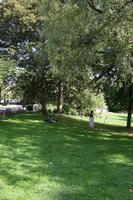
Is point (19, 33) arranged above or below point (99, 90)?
above

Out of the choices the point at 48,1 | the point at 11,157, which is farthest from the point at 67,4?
the point at 11,157

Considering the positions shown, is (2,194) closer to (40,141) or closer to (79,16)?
(40,141)

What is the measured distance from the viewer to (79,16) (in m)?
10.2

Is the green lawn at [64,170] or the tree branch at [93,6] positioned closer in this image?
the green lawn at [64,170]

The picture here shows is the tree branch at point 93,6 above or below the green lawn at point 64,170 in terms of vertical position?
above

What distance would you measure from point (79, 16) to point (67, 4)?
796 mm

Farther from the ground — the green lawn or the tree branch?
the tree branch

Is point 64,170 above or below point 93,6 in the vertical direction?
below

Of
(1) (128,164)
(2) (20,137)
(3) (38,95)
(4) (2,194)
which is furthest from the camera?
(3) (38,95)

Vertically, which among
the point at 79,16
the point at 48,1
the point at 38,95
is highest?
the point at 48,1

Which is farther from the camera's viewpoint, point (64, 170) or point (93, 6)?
point (93, 6)

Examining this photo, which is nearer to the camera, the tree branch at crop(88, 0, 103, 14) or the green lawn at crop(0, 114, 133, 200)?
the green lawn at crop(0, 114, 133, 200)

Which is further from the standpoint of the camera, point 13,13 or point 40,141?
point 13,13

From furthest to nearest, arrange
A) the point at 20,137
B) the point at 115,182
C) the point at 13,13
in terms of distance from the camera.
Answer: the point at 13,13 → the point at 20,137 → the point at 115,182
